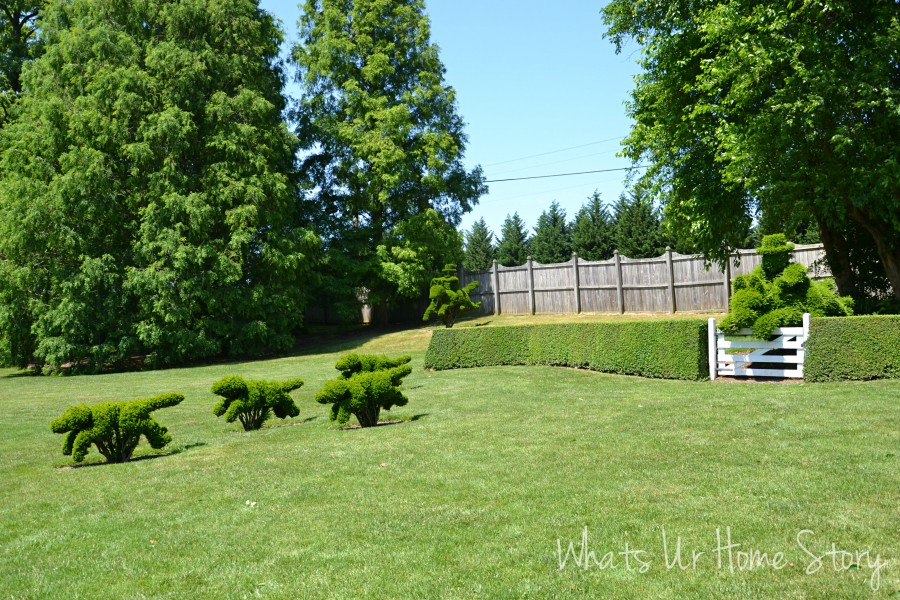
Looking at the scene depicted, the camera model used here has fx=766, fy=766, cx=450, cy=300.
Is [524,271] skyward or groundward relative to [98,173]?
groundward

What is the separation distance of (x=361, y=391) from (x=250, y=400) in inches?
72.6

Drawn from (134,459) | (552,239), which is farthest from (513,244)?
(134,459)

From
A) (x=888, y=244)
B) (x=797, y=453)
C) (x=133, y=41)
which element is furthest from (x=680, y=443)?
(x=133, y=41)

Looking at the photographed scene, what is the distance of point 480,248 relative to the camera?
2371 inches

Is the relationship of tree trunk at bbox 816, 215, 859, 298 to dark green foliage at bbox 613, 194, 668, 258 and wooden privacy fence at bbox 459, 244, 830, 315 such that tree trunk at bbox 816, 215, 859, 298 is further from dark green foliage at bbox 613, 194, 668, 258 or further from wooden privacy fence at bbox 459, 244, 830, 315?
dark green foliage at bbox 613, 194, 668, 258

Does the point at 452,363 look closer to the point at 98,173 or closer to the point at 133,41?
the point at 98,173

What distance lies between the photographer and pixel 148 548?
5871 millimetres

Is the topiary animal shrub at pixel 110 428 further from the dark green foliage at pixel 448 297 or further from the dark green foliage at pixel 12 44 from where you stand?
the dark green foliage at pixel 12 44

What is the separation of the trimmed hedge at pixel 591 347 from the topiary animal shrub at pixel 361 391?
6.36m

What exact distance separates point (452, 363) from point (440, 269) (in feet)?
59.5

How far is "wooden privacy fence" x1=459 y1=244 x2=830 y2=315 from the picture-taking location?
1144 inches

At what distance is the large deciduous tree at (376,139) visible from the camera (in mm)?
35500

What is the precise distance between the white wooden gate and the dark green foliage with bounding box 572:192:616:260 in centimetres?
2920

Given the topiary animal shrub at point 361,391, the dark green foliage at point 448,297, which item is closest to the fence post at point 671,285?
the dark green foliage at point 448,297
